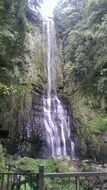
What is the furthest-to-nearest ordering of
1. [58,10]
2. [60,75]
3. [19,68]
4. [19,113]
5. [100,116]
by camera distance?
[58,10], [60,75], [100,116], [19,113], [19,68]

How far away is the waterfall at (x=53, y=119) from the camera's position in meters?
16.1

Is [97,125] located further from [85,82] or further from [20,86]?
[20,86]

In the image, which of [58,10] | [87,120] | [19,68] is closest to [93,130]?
[87,120]

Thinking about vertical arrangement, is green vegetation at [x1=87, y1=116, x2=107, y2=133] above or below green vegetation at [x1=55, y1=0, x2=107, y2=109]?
below

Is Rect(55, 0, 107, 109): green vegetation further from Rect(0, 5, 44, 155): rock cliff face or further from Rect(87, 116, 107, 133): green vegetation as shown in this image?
Rect(0, 5, 44, 155): rock cliff face

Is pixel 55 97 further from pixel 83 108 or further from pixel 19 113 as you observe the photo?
pixel 19 113

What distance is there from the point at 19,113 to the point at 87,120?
4.16 m

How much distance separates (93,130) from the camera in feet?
56.0

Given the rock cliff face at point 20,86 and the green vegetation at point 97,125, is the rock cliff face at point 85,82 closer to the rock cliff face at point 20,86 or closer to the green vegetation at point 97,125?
the green vegetation at point 97,125

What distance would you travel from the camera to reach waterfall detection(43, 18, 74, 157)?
52.8 feet

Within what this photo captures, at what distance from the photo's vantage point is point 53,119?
17406 mm

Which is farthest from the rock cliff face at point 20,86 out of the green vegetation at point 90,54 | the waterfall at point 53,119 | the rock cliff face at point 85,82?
the green vegetation at point 90,54

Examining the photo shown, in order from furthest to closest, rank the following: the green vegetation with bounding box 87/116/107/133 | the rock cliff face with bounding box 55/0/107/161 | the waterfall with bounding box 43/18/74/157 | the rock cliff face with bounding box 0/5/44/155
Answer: the green vegetation with bounding box 87/116/107/133, the rock cliff face with bounding box 55/0/107/161, the waterfall with bounding box 43/18/74/157, the rock cliff face with bounding box 0/5/44/155

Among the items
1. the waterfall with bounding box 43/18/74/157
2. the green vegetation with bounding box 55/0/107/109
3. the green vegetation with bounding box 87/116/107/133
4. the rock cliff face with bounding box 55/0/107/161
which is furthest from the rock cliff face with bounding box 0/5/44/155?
the green vegetation with bounding box 87/116/107/133
